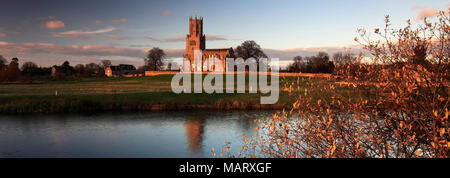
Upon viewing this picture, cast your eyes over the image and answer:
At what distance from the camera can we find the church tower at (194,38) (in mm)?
140125

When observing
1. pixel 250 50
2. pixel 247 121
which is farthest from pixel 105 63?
pixel 247 121

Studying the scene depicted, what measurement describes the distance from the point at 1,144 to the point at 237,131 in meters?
16.4

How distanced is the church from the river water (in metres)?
87.7

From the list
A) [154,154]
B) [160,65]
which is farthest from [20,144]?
[160,65]

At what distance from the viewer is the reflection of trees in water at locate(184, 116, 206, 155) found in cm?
2172

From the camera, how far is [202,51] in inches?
5310

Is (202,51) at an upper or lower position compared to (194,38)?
lower

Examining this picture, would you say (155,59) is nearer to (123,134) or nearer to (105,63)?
(105,63)

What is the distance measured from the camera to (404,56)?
7.34m

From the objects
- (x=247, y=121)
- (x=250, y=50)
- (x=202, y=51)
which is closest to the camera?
(x=247, y=121)

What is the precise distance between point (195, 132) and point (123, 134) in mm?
5576

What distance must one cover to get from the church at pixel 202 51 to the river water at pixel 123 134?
87673 millimetres

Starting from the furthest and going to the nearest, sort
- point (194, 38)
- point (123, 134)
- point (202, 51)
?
point (194, 38)
point (202, 51)
point (123, 134)
